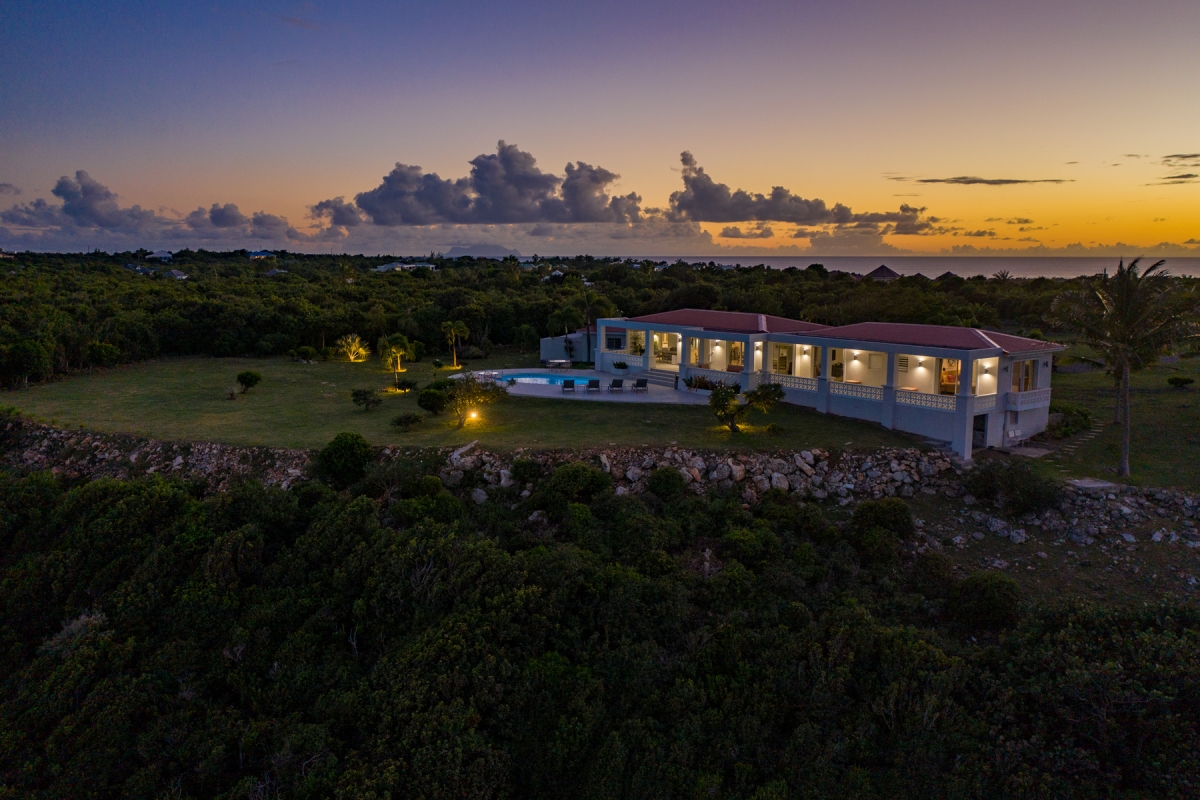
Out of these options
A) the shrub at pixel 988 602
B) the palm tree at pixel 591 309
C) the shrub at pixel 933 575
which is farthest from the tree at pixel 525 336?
the shrub at pixel 988 602

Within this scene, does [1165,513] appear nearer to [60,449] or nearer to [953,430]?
[953,430]

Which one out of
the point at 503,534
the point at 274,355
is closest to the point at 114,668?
the point at 503,534

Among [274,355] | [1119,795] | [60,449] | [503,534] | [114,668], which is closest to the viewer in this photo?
[1119,795]

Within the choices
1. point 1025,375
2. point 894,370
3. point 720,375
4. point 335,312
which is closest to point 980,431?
point 1025,375

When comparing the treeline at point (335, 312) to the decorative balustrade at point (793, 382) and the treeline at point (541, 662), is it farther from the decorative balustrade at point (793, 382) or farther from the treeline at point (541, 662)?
the treeline at point (541, 662)

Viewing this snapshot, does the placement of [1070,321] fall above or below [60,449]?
above

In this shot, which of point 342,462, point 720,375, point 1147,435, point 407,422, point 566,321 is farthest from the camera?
point 566,321

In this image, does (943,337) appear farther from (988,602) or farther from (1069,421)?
(988,602)
